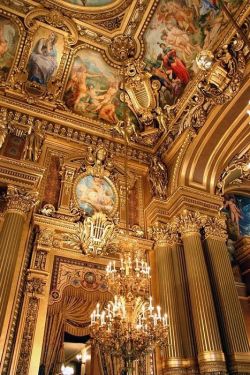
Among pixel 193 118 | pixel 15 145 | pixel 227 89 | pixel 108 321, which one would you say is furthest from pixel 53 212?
pixel 227 89

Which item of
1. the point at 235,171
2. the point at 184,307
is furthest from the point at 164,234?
the point at 235,171

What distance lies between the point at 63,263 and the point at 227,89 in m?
5.93

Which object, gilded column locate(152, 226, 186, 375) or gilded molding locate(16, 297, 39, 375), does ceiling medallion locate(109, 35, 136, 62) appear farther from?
gilded molding locate(16, 297, 39, 375)

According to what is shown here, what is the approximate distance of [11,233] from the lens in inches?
285

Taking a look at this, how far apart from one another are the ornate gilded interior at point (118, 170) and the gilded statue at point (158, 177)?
0.04 m

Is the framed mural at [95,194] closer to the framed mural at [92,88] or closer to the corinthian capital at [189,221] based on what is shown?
the corinthian capital at [189,221]

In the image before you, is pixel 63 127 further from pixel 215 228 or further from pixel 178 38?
pixel 215 228

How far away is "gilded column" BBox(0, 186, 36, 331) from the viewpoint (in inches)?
258

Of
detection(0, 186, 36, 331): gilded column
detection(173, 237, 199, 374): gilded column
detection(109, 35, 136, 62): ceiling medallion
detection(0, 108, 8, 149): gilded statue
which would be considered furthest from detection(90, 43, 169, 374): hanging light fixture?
detection(109, 35, 136, 62): ceiling medallion

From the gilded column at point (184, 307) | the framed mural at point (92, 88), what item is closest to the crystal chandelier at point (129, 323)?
the gilded column at point (184, 307)

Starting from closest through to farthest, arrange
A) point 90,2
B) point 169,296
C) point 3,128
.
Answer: point 169,296 → point 3,128 → point 90,2

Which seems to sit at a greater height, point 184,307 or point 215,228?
point 215,228

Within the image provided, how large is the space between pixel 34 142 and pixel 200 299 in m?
5.72

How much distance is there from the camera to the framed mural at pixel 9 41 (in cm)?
937
